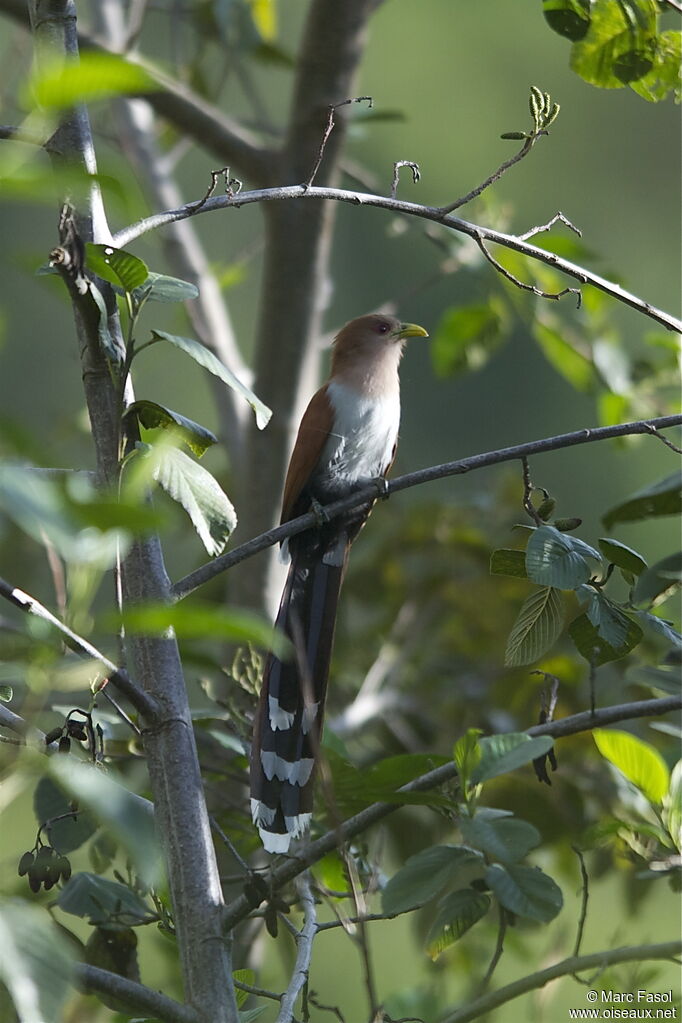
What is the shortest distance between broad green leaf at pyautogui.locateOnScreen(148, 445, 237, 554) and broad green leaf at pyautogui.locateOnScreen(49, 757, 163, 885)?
0.38m

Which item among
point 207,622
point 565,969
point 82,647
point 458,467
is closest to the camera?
point 207,622

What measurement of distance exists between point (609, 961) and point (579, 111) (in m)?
8.77

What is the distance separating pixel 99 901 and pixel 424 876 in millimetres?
408

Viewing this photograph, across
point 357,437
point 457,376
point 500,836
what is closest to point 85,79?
point 500,836

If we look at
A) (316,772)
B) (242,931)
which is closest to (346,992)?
(242,931)

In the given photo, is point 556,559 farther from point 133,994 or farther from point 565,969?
point 133,994

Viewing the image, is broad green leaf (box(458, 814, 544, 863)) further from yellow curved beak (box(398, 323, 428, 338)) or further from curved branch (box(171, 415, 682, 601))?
yellow curved beak (box(398, 323, 428, 338))

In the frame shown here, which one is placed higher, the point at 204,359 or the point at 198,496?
the point at 204,359

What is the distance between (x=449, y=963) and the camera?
6.17 feet

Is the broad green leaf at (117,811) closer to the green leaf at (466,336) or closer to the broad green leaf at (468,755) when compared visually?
the broad green leaf at (468,755)

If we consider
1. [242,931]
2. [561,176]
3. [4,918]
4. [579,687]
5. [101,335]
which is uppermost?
[561,176]

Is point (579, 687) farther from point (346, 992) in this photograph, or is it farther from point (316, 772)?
point (346, 992)

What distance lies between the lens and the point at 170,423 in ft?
3.26

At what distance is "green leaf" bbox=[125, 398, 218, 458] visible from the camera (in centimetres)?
95
